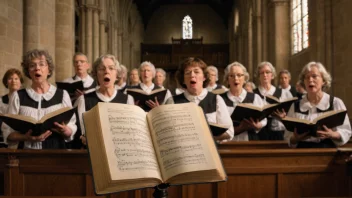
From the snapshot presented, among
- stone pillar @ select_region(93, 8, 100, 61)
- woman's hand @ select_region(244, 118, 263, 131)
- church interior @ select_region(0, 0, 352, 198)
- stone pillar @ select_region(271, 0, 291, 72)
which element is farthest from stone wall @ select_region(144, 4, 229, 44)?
woman's hand @ select_region(244, 118, 263, 131)

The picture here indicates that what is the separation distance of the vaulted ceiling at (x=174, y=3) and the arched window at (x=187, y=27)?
1.52 m

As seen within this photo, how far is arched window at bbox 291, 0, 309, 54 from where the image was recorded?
12038 mm

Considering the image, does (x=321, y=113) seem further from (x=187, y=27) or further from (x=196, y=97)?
(x=187, y=27)

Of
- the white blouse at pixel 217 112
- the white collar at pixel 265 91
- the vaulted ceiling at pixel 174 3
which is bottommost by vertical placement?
the white blouse at pixel 217 112

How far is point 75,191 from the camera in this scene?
3039mm

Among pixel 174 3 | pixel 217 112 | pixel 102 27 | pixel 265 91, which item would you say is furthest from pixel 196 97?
pixel 174 3

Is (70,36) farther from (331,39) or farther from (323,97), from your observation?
(323,97)

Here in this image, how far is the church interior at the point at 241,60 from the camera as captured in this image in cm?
305

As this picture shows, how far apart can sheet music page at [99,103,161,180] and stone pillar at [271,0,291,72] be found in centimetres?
1221

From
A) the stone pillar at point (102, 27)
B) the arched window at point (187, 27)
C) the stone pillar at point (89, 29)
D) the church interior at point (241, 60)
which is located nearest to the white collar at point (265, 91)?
the church interior at point (241, 60)

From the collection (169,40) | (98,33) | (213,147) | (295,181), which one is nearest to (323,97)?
(295,181)

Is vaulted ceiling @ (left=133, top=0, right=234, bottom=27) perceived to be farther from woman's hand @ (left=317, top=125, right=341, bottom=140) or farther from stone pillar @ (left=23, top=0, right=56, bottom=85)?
woman's hand @ (left=317, top=125, right=341, bottom=140)

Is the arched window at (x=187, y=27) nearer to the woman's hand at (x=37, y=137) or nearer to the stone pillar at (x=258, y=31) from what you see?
the stone pillar at (x=258, y=31)

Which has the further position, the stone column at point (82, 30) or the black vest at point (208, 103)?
the stone column at point (82, 30)
